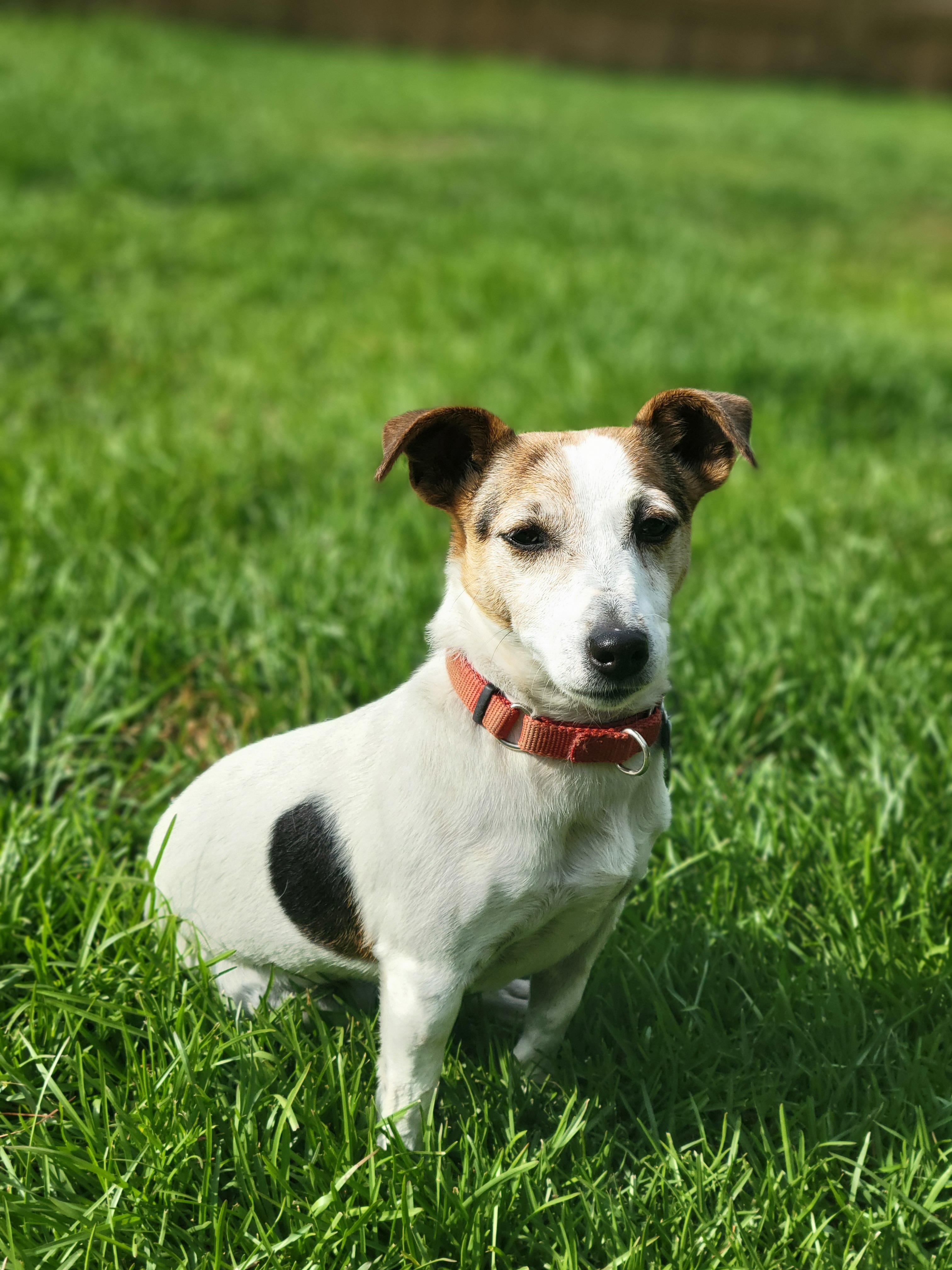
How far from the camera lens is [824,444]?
6078 mm

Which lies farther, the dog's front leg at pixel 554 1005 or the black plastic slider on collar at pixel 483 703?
the dog's front leg at pixel 554 1005

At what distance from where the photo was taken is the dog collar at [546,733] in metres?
2.19

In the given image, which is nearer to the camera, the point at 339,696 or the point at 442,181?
the point at 339,696

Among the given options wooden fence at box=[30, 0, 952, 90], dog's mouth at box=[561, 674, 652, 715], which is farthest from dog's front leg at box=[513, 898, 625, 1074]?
wooden fence at box=[30, 0, 952, 90]

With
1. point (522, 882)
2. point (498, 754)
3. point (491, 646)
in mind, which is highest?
point (491, 646)

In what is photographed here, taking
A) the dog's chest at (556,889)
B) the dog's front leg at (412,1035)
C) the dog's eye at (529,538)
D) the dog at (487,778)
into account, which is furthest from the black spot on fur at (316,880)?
the dog's eye at (529,538)

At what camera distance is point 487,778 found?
2.21 metres

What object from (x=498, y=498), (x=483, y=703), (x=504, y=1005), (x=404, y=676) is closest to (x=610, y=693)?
(x=483, y=703)

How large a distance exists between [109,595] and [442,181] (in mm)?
9340

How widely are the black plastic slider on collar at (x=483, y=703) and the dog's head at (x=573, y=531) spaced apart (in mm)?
77

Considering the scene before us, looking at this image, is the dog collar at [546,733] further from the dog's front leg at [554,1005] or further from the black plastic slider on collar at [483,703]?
the dog's front leg at [554,1005]

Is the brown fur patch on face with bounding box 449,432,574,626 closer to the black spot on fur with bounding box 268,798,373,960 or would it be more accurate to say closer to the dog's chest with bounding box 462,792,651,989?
the dog's chest with bounding box 462,792,651,989

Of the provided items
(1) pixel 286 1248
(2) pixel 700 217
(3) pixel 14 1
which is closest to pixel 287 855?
(1) pixel 286 1248

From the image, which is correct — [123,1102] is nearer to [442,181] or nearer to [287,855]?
[287,855]
